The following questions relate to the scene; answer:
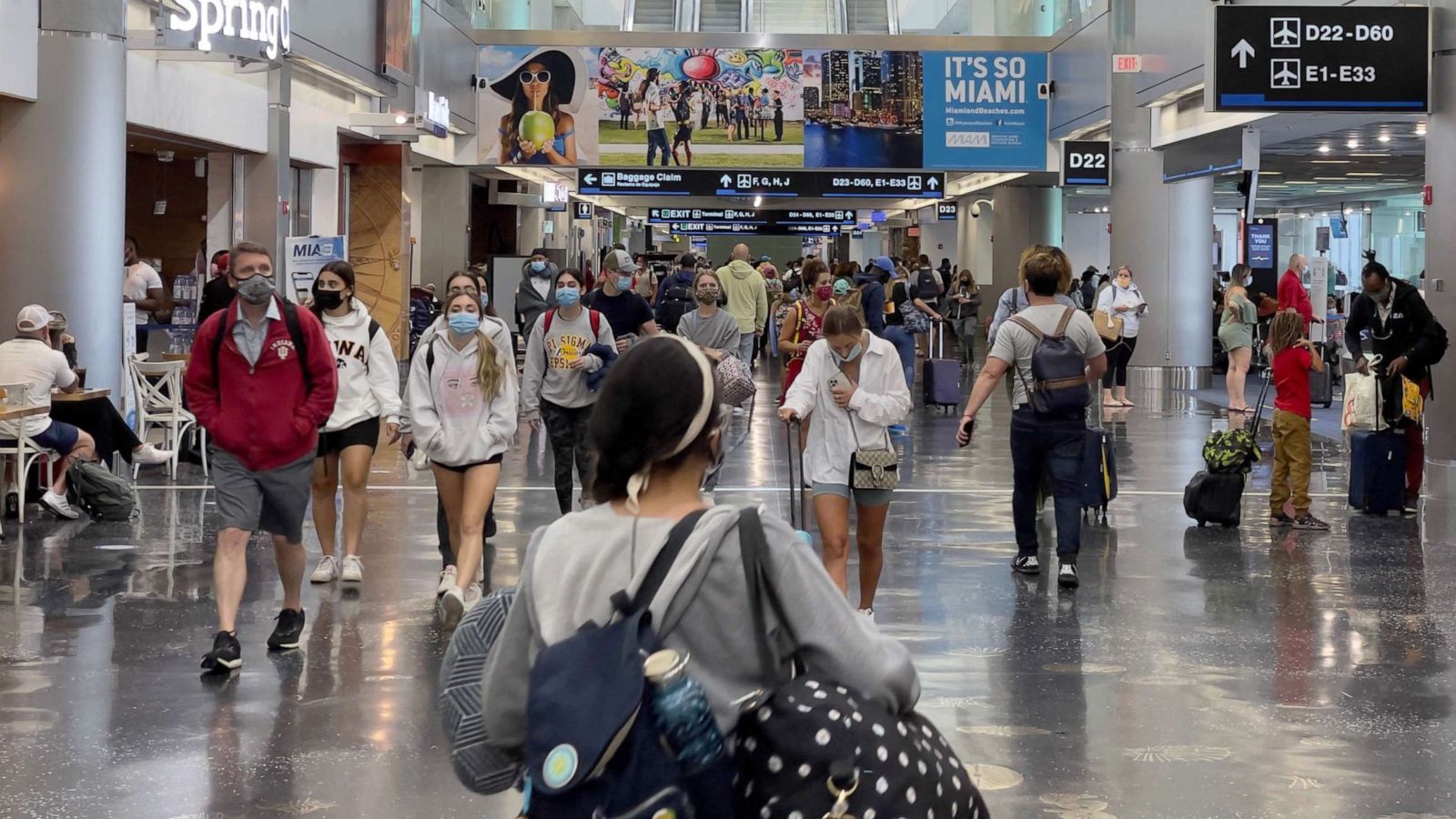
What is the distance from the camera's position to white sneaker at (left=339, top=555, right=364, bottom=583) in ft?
28.3

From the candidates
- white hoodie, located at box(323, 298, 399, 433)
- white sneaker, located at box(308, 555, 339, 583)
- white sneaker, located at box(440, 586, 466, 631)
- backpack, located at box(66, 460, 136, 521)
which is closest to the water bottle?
white sneaker, located at box(440, 586, 466, 631)

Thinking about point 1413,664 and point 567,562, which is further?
point 1413,664

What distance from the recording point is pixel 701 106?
101 feet

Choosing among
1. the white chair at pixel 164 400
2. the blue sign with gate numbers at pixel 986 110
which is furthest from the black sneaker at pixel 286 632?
the blue sign with gate numbers at pixel 986 110

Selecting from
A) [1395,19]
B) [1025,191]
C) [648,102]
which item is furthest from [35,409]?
[1025,191]

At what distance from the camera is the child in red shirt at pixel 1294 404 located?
10719 mm

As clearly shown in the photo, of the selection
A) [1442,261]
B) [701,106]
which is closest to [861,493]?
[1442,261]

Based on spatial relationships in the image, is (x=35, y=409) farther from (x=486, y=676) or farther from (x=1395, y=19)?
(x=1395, y=19)

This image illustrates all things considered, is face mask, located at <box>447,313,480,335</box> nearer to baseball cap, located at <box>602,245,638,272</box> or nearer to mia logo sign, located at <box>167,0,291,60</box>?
baseball cap, located at <box>602,245,638,272</box>

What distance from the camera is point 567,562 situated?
2.52 metres

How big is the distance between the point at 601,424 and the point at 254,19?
46.0 feet

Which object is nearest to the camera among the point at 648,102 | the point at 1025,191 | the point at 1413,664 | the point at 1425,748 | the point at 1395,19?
the point at 1425,748

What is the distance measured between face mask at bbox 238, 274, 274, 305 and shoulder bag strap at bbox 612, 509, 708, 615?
4.42 meters

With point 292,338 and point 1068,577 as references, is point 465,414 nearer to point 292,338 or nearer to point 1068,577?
point 292,338
